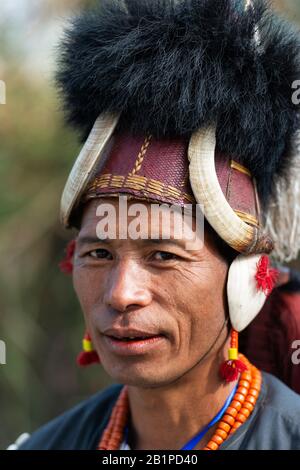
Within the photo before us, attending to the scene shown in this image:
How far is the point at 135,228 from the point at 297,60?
2.71ft

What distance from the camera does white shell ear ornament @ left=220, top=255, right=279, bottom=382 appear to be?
2.29 metres

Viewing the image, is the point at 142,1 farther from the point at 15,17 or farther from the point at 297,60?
the point at 15,17

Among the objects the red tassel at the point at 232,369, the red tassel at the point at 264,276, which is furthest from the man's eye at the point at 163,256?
the red tassel at the point at 232,369

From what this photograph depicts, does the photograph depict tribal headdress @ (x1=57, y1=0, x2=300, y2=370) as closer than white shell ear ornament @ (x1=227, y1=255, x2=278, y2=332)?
Yes

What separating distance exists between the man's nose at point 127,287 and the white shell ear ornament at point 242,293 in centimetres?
32

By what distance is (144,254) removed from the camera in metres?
2.22

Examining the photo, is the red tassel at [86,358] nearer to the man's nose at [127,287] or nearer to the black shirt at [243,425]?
the black shirt at [243,425]

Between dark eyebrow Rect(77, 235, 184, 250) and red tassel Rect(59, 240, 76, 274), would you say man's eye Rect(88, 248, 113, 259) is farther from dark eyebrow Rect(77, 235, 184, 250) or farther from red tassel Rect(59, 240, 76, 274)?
red tassel Rect(59, 240, 76, 274)

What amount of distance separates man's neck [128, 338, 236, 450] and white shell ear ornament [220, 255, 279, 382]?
2.3 inches

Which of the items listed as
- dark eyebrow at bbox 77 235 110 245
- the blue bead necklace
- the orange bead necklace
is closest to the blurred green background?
the orange bead necklace

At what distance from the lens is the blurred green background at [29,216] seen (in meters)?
5.04

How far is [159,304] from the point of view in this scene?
2195 millimetres

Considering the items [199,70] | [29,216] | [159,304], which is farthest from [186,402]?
[29,216]

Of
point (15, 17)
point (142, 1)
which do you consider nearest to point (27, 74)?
point (15, 17)
